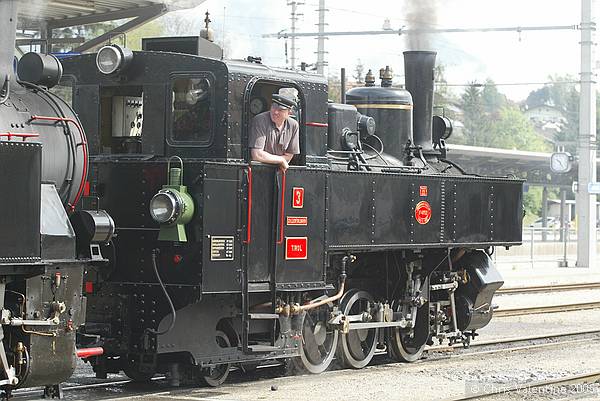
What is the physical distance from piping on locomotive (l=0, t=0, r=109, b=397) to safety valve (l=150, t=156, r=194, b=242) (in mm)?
766

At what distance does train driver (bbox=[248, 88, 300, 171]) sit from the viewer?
1023cm

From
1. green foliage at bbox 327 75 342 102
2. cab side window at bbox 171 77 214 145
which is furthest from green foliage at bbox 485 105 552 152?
cab side window at bbox 171 77 214 145

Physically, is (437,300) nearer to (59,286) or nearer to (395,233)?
(395,233)

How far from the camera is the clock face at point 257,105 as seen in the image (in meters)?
10.5

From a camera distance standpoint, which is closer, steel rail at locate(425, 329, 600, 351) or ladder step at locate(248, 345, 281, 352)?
ladder step at locate(248, 345, 281, 352)

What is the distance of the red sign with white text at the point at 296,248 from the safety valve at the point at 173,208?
3.93ft

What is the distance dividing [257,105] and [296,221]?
1.13 m

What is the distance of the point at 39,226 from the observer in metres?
8.21

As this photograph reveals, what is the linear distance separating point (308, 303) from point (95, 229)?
3003mm

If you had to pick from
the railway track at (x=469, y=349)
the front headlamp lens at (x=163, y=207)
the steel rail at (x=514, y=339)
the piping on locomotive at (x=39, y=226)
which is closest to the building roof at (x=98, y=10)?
the steel rail at (x=514, y=339)

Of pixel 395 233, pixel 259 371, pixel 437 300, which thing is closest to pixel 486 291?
pixel 437 300

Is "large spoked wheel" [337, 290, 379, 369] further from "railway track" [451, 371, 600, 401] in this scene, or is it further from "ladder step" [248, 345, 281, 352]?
"railway track" [451, 371, 600, 401]

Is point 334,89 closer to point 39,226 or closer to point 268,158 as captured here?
point 268,158

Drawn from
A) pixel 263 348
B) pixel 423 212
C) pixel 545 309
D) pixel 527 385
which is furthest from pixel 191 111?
pixel 545 309
